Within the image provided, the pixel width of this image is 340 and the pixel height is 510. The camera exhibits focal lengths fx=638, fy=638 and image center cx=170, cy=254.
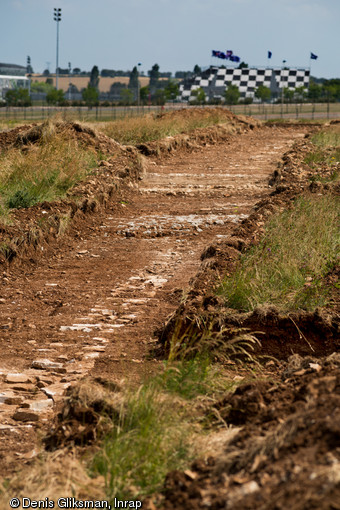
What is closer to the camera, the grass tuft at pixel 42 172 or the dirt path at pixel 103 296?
the dirt path at pixel 103 296

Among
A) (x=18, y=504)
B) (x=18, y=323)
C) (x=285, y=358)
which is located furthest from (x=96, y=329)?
(x=18, y=504)

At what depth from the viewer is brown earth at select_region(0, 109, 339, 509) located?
258 centimetres

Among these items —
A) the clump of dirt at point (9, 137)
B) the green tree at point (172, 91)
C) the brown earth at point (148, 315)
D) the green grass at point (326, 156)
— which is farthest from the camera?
the green tree at point (172, 91)

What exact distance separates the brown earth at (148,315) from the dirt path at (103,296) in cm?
2

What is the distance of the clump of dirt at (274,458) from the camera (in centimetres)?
219

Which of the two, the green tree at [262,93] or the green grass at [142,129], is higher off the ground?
the green tree at [262,93]

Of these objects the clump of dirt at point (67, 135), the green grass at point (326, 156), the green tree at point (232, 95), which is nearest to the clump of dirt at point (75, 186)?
the clump of dirt at point (67, 135)

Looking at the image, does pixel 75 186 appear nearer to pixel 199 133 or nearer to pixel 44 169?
pixel 44 169

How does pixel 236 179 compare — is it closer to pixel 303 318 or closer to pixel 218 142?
pixel 218 142

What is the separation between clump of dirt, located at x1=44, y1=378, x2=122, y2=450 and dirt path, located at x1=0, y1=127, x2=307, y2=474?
196 millimetres

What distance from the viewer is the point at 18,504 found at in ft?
8.57

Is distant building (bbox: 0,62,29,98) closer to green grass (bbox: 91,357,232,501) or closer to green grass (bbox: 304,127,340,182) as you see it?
green grass (bbox: 304,127,340,182)

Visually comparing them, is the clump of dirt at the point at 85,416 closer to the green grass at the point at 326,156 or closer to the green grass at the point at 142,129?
the green grass at the point at 326,156

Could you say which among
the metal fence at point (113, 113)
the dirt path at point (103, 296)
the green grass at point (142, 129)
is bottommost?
the dirt path at point (103, 296)
